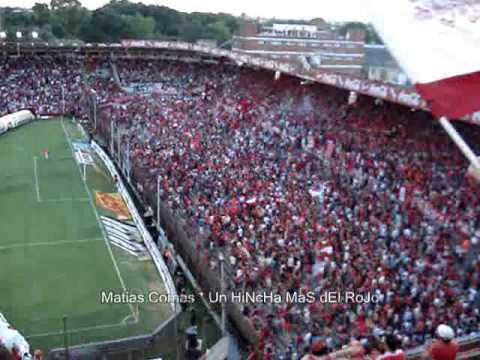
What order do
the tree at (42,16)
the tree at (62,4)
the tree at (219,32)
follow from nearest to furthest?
the tree at (219,32)
the tree at (42,16)
the tree at (62,4)

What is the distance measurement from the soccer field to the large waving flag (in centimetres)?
924

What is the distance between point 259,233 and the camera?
587 inches

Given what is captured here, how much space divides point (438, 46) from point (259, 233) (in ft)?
39.2

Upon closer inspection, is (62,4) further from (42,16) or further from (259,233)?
(259,233)

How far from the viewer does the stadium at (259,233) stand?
10.7m

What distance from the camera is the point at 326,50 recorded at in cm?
6022

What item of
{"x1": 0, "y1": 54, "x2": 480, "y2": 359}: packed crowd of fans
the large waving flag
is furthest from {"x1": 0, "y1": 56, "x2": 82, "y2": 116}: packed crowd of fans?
the large waving flag

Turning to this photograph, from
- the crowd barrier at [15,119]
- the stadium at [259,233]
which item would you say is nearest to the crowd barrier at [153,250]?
the stadium at [259,233]

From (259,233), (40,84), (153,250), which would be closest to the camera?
(259,233)

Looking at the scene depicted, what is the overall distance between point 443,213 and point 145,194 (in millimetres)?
11433

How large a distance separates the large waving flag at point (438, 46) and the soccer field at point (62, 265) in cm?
924

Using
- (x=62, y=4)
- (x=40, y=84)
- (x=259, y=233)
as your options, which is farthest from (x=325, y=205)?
(x=62, y=4)

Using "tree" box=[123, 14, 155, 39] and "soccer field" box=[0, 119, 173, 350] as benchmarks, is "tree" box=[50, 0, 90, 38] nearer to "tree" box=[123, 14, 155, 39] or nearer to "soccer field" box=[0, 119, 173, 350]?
"tree" box=[123, 14, 155, 39]

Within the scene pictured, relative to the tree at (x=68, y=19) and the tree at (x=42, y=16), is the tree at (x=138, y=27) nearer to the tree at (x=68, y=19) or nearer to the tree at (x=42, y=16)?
the tree at (x=68, y=19)
